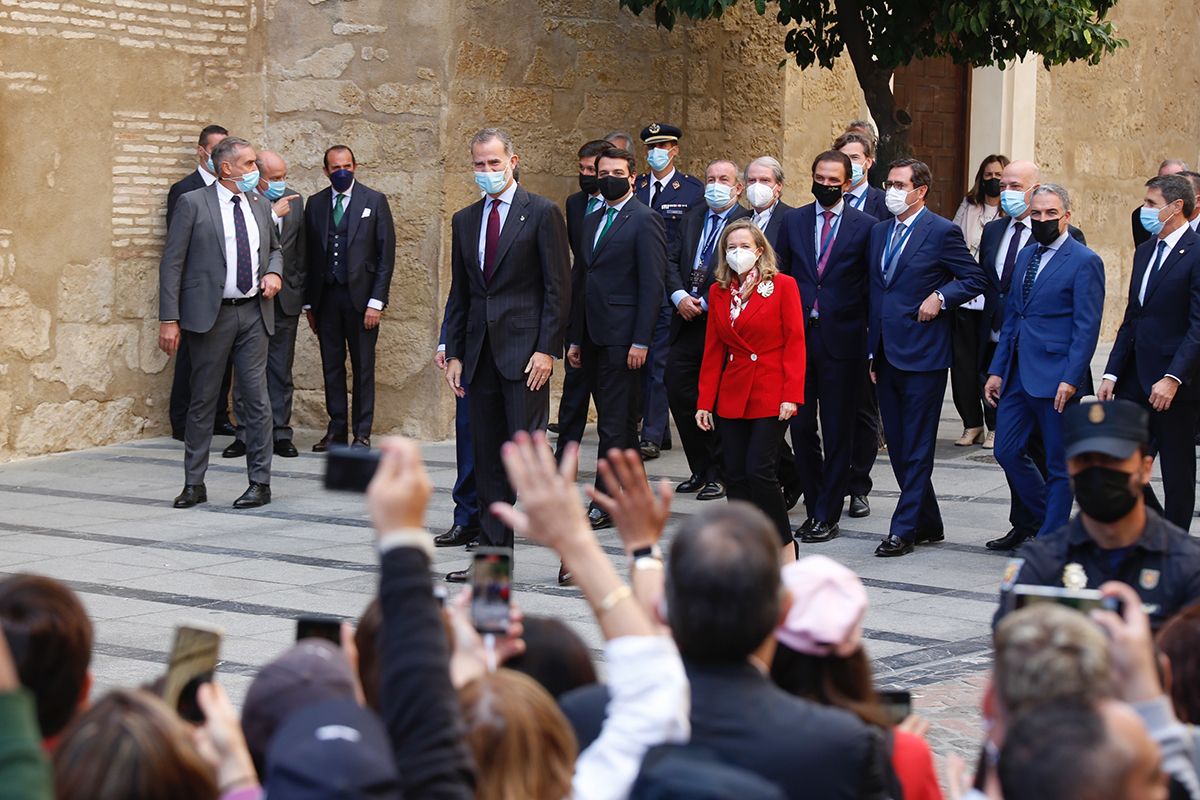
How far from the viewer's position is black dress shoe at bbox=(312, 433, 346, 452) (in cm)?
1262

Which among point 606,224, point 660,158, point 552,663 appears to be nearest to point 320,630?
point 552,663

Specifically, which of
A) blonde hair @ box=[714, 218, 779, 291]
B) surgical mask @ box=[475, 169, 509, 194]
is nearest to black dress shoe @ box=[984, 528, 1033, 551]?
blonde hair @ box=[714, 218, 779, 291]

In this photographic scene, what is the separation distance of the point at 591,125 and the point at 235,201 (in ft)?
12.4

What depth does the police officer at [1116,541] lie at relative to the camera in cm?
418

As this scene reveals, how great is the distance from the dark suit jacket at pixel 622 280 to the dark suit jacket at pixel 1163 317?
227 centimetres

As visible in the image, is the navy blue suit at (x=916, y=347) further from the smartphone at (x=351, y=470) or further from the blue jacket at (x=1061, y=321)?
the smartphone at (x=351, y=470)

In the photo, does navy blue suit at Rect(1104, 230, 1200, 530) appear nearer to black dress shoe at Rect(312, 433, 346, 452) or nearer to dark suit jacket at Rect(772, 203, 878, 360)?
dark suit jacket at Rect(772, 203, 878, 360)

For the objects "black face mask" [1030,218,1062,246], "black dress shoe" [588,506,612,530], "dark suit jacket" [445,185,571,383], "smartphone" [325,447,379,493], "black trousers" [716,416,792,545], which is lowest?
"black dress shoe" [588,506,612,530]

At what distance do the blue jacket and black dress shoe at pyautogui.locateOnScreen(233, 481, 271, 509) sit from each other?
4.31 meters

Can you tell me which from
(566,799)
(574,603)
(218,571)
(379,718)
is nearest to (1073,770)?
(566,799)

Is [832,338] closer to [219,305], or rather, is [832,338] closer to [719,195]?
[719,195]

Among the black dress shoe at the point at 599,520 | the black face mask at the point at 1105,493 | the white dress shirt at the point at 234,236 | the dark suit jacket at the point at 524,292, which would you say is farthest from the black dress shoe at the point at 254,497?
the black face mask at the point at 1105,493

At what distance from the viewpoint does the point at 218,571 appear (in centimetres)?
862

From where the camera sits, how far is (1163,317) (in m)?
8.64
